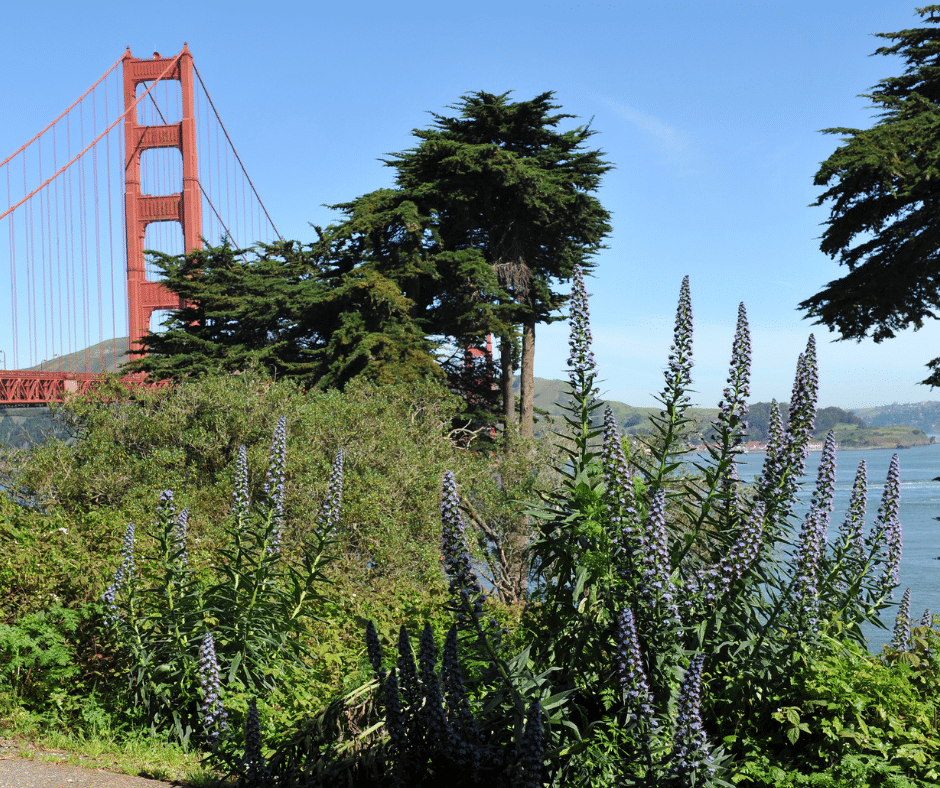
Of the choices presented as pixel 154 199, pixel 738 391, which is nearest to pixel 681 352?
pixel 738 391

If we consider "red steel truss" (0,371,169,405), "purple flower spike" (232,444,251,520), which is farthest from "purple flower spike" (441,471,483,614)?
"red steel truss" (0,371,169,405)

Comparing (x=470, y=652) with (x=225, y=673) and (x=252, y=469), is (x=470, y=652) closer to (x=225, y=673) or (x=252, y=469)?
(x=225, y=673)

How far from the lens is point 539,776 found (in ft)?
7.78

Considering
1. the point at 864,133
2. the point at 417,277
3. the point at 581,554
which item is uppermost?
the point at 864,133

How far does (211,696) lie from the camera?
338 centimetres

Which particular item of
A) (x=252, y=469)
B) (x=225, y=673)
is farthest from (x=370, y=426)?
(x=225, y=673)

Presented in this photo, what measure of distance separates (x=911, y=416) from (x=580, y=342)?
208 metres

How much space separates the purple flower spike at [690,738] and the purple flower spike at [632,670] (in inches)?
4.4

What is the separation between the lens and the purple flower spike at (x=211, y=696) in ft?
11.1

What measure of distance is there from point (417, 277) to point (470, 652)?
15.9 m

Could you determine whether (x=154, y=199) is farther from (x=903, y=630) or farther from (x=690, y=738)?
(x=690, y=738)

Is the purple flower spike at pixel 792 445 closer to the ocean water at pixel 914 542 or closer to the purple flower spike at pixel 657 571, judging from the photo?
the ocean water at pixel 914 542

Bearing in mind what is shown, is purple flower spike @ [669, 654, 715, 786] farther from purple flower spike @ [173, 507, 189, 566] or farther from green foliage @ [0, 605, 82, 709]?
green foliage @ [0, 605, 82, 709]

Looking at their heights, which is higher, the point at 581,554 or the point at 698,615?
the point at 581,554
